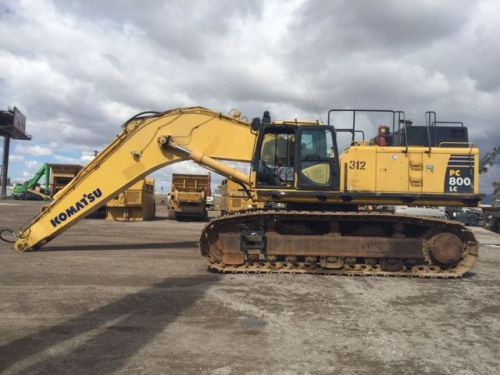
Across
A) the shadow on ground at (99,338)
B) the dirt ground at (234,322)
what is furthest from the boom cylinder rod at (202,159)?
the shadow on ground at (99,338)

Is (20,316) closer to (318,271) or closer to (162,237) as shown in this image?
(318,271)

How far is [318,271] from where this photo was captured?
10047 mm

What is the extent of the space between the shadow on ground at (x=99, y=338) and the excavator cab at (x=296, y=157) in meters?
3.44

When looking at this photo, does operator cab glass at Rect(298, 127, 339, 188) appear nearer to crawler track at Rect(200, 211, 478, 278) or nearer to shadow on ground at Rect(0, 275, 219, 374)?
crawler track at Rect(200, 211, 478, 278)

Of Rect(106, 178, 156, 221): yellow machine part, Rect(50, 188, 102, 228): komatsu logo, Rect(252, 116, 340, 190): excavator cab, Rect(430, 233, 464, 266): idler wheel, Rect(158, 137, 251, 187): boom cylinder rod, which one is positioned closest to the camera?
Rect(430, 233, 464, 266): idler wheel

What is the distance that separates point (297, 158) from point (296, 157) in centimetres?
3

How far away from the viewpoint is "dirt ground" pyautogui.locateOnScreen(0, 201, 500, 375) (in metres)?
5.07

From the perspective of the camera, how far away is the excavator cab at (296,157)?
10242 millimetres

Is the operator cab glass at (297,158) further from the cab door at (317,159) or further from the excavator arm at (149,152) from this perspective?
the excavator arm at (149,152)

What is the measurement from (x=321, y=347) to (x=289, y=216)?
4832 mm

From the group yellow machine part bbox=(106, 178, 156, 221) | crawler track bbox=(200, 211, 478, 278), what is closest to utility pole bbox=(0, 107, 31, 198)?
yellow machine part bbox=(106, 178, 156, 221)

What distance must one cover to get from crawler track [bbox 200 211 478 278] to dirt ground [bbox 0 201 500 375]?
1.47 ft

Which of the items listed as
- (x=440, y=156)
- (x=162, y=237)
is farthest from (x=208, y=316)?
(x=162, y=237)

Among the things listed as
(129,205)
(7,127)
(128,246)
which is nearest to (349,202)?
(128,246)
